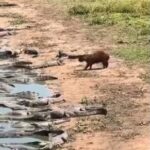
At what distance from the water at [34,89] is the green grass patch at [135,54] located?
2.70 meters

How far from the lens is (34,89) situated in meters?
14.6

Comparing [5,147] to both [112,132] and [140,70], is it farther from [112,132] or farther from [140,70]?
[140,70]

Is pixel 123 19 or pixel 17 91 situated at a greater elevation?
pixel 123 19

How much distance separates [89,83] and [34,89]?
1153mm

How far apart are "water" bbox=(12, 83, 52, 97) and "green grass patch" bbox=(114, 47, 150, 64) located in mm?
2705

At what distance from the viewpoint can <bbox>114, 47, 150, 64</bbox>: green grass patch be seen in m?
16.4

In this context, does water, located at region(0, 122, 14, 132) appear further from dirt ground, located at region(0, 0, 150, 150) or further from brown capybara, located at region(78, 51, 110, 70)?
brown capybara, located at region(78, 51, 110, 70)

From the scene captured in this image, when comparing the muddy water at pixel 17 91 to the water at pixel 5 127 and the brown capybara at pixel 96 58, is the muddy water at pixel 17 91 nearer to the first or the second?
the water at pixel 5 127

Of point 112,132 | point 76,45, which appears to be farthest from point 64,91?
point 76,45

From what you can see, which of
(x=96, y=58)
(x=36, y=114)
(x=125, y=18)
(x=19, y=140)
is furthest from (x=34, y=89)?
(x=125, y=18)

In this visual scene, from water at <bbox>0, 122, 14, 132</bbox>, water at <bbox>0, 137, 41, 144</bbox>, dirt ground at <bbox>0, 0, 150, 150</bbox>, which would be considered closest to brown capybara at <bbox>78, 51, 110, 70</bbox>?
dirt ground at <bbox>0, 0, 150, 150</bbox>

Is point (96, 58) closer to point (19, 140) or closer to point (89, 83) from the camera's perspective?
point (89, 83)

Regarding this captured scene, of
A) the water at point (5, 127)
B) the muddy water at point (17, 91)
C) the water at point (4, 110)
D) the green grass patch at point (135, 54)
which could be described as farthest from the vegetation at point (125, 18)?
the water at point (5, 127)

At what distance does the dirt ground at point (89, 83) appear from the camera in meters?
11.1
